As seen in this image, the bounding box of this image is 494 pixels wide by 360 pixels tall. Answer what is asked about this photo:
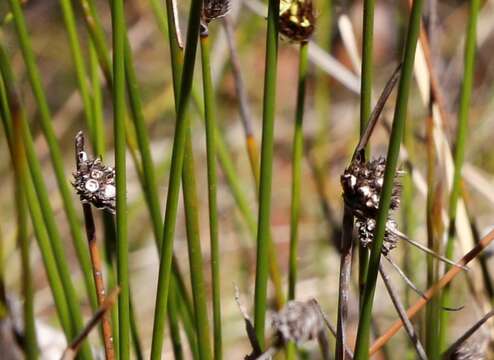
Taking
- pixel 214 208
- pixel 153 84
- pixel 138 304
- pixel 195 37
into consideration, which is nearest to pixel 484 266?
pixel 214 208

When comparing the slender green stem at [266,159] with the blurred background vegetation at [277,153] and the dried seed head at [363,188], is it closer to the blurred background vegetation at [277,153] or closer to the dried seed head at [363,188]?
the dried seed head at [363,188]

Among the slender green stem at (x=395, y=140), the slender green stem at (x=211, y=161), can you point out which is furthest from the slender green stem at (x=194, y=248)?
the slender green stem at (x=395, y=140)

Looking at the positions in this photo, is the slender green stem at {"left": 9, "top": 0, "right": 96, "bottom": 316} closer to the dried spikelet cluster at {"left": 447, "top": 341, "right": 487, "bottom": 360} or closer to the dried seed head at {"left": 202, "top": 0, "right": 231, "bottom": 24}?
the dried seed head at {"left": 202, "top": 0, "right": 231, "bottom": 24}

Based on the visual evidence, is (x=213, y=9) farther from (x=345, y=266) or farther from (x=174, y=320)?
(x=174, y=320)

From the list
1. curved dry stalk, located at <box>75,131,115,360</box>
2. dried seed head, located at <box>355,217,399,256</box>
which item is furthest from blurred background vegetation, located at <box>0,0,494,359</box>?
dried seed head, located at <box>355,217,399,256</box>

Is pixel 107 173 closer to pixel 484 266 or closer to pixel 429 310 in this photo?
pixel 429 310

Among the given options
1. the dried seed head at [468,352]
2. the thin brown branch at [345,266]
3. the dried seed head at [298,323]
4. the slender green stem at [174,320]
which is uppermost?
the slender green stem at [174,320]
